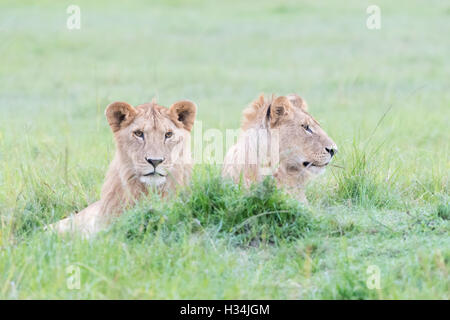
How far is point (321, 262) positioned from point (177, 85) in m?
9.29

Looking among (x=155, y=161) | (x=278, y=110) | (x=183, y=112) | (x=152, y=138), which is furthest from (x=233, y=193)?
(x=278, y=110)

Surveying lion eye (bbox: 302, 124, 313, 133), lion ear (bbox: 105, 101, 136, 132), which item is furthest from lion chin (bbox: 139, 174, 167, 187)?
lion eye (bbox: 302, 124, 313, 133)

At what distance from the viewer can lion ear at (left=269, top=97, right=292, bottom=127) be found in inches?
200

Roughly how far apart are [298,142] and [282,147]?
0.11 m

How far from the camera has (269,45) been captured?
1680 centimetres

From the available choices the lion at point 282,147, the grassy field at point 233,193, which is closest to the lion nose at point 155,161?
the grassy field at point 233,193

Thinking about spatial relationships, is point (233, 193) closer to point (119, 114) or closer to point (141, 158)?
point (141, 158)

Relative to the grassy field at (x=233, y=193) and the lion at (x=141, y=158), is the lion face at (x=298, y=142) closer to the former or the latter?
the grassy field at (x=233, y=193)

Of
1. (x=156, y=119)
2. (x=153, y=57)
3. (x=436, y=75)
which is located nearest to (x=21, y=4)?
(x=153, y=57)

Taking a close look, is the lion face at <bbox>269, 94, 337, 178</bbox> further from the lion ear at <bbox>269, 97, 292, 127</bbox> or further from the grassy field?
the grassy field

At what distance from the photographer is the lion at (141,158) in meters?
4.67

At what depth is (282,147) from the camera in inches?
202

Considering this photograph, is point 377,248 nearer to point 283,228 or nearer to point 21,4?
point 283,228

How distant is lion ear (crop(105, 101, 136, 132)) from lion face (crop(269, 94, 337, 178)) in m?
0.94
